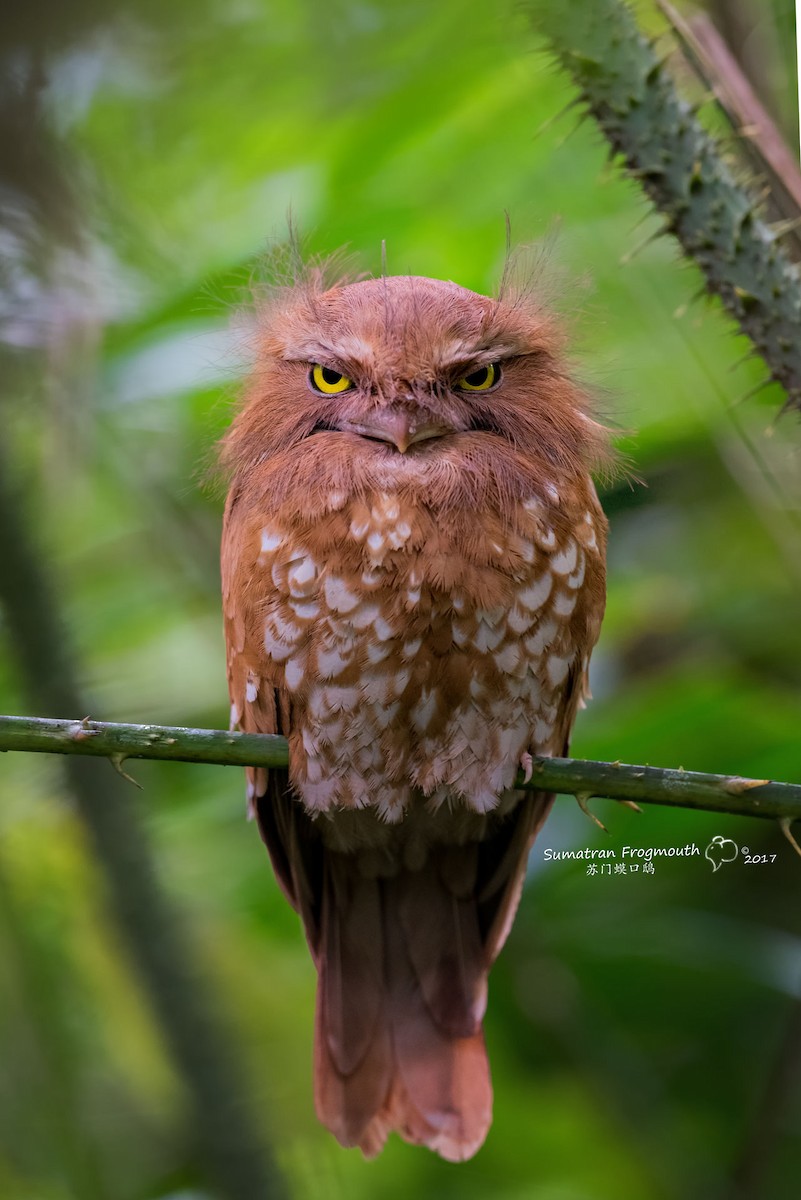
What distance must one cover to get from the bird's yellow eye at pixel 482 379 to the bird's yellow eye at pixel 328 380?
0.18 m

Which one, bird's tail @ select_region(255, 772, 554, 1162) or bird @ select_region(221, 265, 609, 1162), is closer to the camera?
bird @ select_region(221, 265, 609, 1162)

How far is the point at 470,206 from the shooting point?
212cm

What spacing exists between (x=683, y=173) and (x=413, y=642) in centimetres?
80

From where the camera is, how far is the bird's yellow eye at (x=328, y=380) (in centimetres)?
174

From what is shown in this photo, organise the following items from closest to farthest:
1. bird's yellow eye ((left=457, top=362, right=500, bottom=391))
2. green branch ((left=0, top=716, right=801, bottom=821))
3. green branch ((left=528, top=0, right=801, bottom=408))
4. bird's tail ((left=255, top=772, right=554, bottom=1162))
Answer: green branch ((left=0, top=716, right=801, bottom=821)), green branch ((left=528, top=0, right=801, bottom=408)), bird's yellow eye ((left=457, top=362, right=500, bottom=391)), bird's tail ((left=255, top=772, right=554, bottom=1162))

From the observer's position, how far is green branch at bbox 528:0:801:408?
1.61 metres

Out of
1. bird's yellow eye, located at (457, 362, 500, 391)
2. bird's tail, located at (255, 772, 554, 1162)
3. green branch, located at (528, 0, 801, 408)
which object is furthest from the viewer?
bird's tail, located at (255, 772, 554, 1162)

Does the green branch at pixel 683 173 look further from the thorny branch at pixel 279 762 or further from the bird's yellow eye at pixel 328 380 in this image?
the thorny branch at pixel 279 762

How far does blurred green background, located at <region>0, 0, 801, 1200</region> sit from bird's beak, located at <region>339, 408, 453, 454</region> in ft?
1.19

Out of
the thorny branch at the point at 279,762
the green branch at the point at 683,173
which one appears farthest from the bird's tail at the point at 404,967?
the green branch at the point at 683,173

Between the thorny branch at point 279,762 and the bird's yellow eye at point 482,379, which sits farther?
the bird's yellow eye at point 482,379

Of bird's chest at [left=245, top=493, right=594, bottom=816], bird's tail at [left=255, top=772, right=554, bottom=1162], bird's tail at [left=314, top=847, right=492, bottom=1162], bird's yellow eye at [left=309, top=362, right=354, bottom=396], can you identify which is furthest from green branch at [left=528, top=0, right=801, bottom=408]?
bird's tail at [left=314, top=847, right=492, bottom=1162]

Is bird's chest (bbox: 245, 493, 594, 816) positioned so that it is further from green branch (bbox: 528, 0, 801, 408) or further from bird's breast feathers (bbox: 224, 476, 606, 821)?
green branch (bbox: 528, 0, 801, 408)

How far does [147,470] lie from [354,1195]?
55.9 inches
